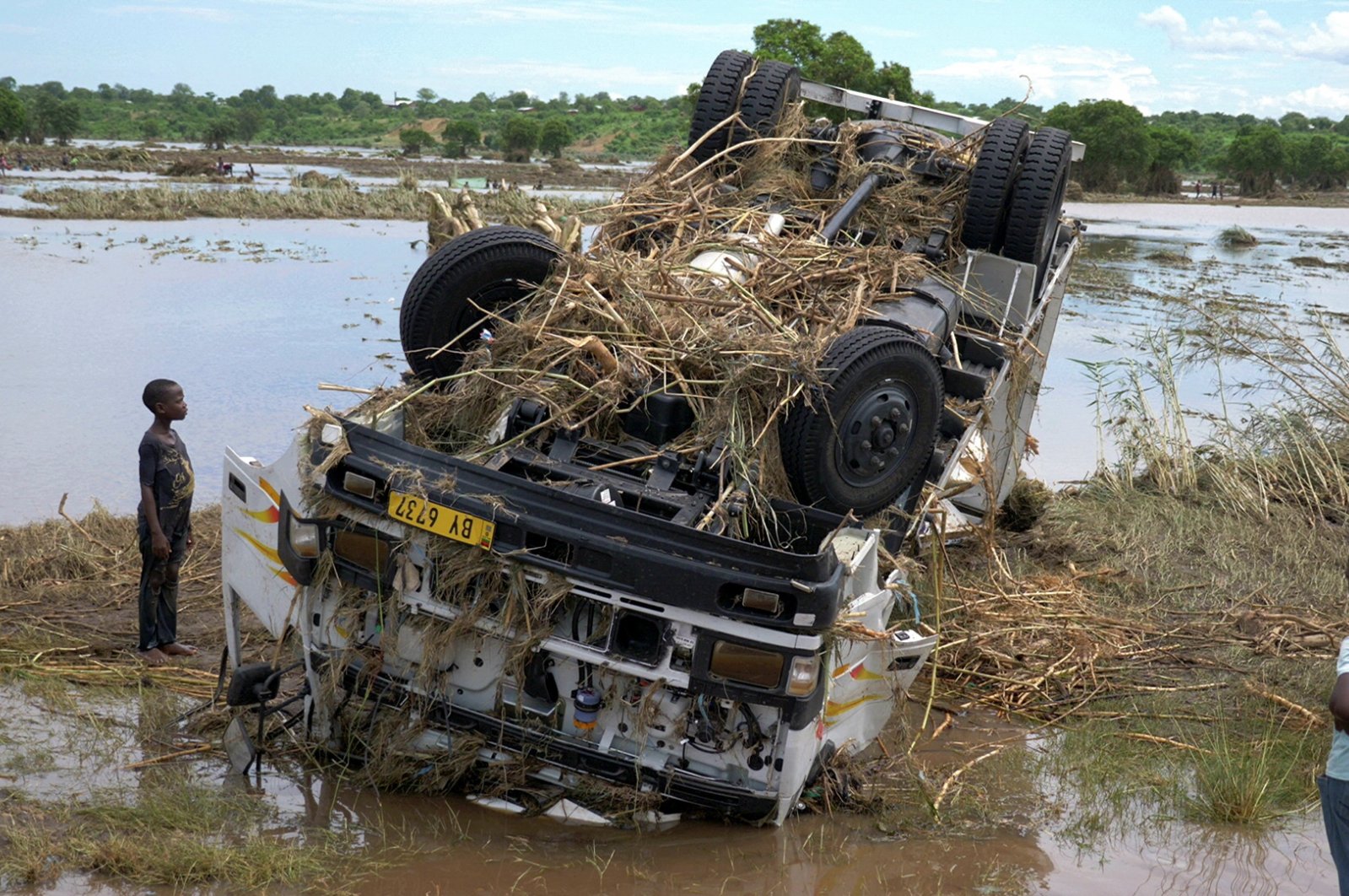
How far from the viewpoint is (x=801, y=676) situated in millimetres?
4340

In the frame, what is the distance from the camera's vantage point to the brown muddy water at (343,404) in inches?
176

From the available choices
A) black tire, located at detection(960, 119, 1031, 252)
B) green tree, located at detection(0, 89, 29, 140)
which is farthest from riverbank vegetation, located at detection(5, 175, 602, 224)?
green tree, located at detection(0, 89, 29, 140)

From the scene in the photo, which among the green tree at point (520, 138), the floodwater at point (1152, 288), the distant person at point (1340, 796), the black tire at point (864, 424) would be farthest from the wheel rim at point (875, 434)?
the green tree at point (520, 138)

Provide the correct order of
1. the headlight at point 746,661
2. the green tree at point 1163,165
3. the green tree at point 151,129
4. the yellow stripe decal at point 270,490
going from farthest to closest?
the green tree at point 151,129 < the green tree at point 1163,165 < the yellow stripe decal at point 270,490 < the headlight at point 746,661

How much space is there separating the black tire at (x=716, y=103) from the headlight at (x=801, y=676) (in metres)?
4.53

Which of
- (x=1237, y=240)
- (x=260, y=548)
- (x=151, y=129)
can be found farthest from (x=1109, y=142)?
(x=260, y=548)

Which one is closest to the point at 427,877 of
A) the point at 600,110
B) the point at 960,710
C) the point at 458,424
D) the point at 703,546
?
the point at 703,546

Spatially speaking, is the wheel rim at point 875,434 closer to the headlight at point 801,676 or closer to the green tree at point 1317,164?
the headlight at point 801,676

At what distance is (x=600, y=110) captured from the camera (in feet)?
363

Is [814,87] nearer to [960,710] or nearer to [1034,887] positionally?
[960,710]

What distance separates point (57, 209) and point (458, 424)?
28.4m

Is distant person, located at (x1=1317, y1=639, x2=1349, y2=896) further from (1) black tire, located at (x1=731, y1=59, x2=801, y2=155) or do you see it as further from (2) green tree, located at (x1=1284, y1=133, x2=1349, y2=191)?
(2) green tree, located at (x1=1284, y1=133, x2=1349, y2=191)

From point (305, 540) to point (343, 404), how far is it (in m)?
5.56

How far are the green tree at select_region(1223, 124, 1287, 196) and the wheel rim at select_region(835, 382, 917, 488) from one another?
6383 cm
